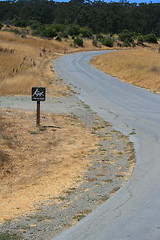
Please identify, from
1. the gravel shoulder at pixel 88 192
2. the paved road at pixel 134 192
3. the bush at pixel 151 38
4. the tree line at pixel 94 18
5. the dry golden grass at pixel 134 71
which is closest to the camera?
the paved road at pixel 134 192

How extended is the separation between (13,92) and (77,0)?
478 feet

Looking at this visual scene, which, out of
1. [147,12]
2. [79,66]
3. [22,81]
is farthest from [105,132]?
[147,12]

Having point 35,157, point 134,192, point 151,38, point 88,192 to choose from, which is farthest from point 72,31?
point 134,192

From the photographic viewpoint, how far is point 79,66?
43.2m

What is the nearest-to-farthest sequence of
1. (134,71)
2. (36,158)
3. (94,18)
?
(36,158), (134,71), (94,18)

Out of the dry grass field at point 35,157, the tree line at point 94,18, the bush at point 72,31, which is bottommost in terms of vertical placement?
the dry grass field at point 35,157

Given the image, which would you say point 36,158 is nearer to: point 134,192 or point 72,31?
point 134,192

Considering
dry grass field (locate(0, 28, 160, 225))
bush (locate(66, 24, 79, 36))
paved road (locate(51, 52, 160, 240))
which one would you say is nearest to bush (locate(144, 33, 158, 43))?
bush (locate(66, 24, 79, 36))

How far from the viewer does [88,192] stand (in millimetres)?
7348

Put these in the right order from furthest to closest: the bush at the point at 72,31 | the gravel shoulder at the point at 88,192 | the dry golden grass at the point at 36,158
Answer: the bush at the point at 72,31
the dry golden grass at the point at 36,158
the gravel shoulder at the point at 88,192

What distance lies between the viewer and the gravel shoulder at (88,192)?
5.61m

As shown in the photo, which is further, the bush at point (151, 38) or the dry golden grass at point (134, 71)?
the bush at point (151, 38)

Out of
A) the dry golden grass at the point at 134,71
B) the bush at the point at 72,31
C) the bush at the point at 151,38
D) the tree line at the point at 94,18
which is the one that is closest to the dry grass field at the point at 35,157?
the dry golden grass at the point at 134,71

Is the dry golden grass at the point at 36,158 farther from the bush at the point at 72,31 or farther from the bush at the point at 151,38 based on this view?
the bush at the point at 151,38
